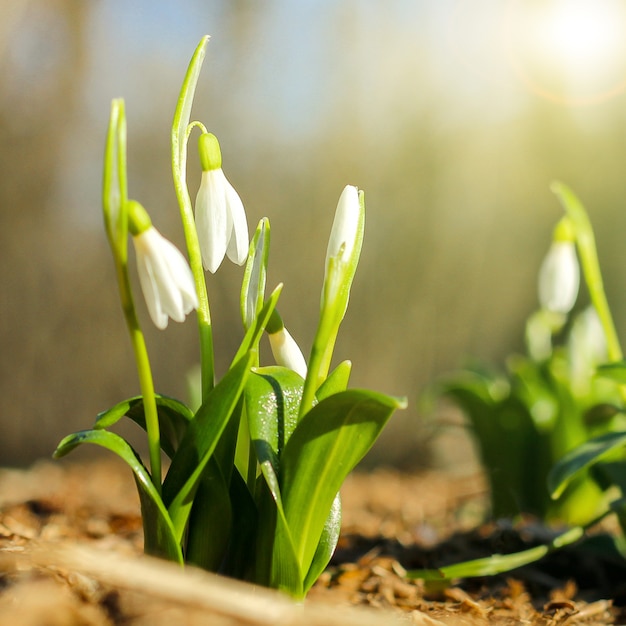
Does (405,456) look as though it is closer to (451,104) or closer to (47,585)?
(451,104)

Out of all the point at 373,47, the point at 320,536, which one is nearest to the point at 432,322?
the point at 373,47

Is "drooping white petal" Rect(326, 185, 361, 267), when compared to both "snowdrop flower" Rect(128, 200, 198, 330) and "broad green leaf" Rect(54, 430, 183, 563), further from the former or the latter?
"broad green leaf" Rect(54, 430, 183, 563)

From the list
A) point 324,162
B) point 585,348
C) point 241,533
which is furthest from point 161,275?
point 324,162

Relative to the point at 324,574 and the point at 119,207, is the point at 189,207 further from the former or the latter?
the point at 324,574

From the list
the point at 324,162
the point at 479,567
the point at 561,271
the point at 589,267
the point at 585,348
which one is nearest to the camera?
the point at 479,567

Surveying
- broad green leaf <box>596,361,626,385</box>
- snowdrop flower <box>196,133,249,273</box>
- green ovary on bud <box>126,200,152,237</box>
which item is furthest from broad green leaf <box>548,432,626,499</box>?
green ovary on bud <box>126,200,152,237</box>

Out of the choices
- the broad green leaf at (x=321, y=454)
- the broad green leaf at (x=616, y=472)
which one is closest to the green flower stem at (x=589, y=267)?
the broad green leaf at (x=616, y=472)
